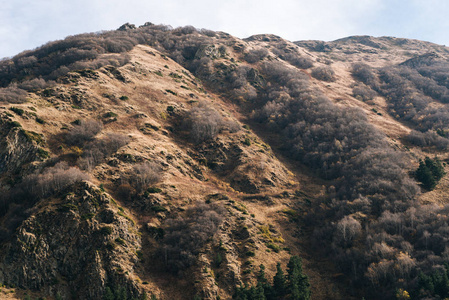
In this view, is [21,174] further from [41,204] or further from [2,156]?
[41,204]

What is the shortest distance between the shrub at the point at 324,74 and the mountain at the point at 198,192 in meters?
39.9

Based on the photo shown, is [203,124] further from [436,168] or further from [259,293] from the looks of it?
[436,168]

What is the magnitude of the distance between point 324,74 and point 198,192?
4552 inches

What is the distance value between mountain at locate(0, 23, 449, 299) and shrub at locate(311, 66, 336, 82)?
131 feet

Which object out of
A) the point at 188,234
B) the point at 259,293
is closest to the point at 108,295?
the point at 188,234

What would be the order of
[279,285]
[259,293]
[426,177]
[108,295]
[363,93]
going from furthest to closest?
[363,93] < [426,177] < [279,285] < [259,293] < [108,295]

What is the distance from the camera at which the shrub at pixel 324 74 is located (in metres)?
142

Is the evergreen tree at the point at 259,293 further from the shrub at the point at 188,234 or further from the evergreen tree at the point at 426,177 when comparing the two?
the evergreen tree at the point at 426,177

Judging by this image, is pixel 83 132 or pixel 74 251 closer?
pixel 74 251

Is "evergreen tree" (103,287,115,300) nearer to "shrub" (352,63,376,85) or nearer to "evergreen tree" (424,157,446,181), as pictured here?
"evergreen tree" (424,157,446,181)

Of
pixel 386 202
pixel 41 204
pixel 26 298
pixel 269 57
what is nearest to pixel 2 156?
pixel 41 204

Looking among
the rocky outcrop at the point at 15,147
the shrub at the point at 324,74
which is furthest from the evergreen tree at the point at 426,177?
the shrub at the point at 324,74

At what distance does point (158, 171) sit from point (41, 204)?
2170cm

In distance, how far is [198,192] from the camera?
58.1m
